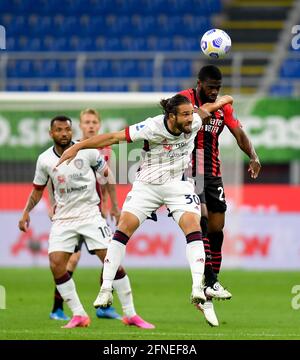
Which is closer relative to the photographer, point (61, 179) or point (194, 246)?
point (194, 246)

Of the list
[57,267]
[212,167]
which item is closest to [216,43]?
[212,167]

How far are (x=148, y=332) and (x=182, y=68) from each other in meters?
14.9

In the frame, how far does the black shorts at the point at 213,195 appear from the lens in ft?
37.0

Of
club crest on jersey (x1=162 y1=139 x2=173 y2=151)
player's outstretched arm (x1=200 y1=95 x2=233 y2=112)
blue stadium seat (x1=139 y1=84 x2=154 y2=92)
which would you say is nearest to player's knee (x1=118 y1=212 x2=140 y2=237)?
club crest on jersey (x1=162 y1=139 x2=173 y2=151)

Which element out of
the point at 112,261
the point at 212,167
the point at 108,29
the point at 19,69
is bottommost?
the point at 112,261

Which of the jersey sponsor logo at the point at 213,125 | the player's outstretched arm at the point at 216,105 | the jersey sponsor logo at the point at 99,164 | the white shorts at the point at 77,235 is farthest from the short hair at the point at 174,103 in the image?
the white shorts at the point at 77,235

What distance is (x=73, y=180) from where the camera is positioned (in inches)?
438

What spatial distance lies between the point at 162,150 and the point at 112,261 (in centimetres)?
120

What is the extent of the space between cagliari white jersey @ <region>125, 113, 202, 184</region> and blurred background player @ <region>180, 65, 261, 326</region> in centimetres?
87

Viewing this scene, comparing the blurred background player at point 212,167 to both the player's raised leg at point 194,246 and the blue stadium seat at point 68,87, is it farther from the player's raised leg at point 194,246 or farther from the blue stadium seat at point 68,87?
the blue stadium seat at point 68,87

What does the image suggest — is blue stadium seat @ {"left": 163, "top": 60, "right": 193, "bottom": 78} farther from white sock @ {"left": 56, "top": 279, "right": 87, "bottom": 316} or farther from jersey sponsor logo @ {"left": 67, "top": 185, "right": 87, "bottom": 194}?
white sock @ {"left": 56, "top": 279, "right": 87, "bottom": 316}

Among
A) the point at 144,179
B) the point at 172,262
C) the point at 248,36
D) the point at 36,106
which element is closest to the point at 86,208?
the point at 144,179

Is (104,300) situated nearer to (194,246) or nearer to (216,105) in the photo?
(194,246)
